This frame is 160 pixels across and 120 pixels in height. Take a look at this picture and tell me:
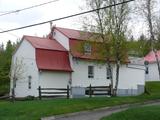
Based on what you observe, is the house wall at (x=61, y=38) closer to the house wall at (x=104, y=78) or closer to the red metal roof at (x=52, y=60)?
the red metal roof at (x=52, y=60)

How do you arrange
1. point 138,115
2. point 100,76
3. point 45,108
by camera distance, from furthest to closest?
point 100,76, point 45,108, point 138,115

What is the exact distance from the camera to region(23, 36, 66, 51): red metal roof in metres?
44.5

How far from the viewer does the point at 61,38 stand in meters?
46.8

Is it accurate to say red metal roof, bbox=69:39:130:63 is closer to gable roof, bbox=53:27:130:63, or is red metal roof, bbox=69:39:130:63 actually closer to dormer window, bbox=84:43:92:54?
gable roof, bbox=53:27:130:63

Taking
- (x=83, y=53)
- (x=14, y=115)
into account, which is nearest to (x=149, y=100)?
(x=83, y=53)

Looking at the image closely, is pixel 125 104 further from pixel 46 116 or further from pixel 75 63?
pixel 75 63

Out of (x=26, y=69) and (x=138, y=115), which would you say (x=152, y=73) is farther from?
(x=138, y=115)

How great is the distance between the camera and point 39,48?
43.8 m

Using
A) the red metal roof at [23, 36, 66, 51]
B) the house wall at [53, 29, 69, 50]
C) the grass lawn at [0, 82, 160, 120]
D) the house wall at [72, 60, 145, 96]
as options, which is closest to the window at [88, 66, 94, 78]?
the house wall at [72, 60, 145, 96]

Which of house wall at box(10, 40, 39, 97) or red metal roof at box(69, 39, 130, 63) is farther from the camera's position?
house wall at box(10, 40, 39, 97)

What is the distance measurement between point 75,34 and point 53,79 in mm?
5905

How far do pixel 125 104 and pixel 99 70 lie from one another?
15.5 m

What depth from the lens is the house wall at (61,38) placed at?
4593 cm

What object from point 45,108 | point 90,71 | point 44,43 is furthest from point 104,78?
point 45,108
